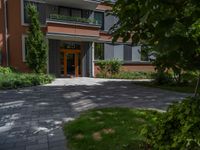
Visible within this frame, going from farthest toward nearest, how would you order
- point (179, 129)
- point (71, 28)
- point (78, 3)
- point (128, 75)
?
1. point (128, 75)
2. point (78, 3)
3. point (71, 28)
4. point (179, 129)

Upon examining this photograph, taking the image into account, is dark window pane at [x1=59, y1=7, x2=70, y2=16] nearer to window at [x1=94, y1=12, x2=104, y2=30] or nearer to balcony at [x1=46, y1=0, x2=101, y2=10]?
balcony at [x1=46, y1=0, x2=101, y2=10]

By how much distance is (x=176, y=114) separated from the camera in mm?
3389

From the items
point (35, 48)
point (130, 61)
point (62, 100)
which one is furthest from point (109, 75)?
point (62, 100)

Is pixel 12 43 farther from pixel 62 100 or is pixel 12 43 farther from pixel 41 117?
pixel 41 117

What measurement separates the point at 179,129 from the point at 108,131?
2244 mm

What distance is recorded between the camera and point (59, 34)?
20078 millimetres

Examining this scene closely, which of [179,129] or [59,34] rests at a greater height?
[59,34]

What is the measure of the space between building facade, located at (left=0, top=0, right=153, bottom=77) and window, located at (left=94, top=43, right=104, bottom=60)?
74cm

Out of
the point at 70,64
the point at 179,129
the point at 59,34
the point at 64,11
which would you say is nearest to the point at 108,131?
the point at 179,129

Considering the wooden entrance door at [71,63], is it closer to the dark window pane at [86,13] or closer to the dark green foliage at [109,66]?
the dark green foliage at [109,66]

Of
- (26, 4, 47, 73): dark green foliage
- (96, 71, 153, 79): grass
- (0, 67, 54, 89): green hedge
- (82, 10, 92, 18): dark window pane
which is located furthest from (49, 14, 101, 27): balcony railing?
(0, 67, 54, 89): green hedge

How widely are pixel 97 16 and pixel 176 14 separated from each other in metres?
23.2

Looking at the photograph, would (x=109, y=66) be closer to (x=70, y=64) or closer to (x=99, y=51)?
(x=99, y=51)

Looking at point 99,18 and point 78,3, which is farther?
point 99,18
